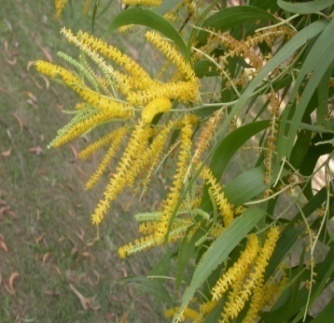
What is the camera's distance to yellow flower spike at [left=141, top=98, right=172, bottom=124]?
2.67ft

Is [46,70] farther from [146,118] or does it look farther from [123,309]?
[123,309]

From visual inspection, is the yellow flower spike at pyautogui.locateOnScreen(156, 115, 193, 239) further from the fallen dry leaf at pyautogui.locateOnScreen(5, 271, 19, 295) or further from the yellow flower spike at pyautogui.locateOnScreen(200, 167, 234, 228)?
the fallen dry leaf at pyautogui.locateOnScreen(5, 271, 19, 295)

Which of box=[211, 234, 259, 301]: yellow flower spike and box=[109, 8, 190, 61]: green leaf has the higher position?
box=[109, 8, 190, 61]: green leaf

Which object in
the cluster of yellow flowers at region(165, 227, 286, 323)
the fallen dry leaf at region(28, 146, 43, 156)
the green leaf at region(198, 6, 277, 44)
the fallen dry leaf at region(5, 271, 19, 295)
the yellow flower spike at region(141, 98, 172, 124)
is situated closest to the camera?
the yellow flower spike at region(141, 98, 172, 124)

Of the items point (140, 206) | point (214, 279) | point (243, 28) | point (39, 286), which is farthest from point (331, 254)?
point (140, 206)

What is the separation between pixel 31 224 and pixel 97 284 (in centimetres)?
38

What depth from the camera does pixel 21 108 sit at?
3598mm

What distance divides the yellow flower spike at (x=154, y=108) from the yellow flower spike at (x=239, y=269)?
0.72 ft

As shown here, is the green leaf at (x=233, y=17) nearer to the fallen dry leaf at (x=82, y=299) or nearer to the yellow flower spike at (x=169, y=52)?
the yellow flower spike at (x=169, y=52)

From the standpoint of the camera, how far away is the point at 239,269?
922 millimetres

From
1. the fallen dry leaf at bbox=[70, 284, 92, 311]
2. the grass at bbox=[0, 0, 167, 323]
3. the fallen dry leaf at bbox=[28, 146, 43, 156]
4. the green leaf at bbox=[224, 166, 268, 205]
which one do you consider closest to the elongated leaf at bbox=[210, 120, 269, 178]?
the green leaf at bbox=[224, 166, 268, 205]

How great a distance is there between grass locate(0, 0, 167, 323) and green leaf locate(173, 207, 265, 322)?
1.86 meters

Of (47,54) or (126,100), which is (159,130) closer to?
(126,100)

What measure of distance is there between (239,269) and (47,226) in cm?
240
